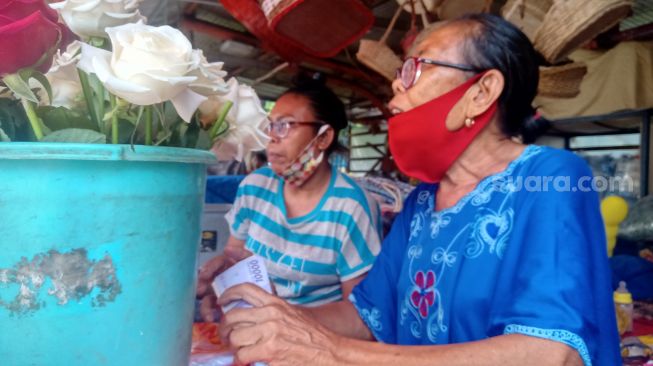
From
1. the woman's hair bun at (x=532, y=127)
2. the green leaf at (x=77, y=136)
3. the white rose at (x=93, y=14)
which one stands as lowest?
the green leaf at (x=77, y=136)

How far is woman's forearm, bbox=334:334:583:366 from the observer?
0.88 metres

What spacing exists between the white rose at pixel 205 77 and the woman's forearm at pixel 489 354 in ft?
1.78

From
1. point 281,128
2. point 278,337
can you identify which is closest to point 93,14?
point 278,337

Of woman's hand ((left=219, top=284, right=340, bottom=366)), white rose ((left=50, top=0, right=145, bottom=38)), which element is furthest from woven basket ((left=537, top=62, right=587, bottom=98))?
white rose ((left=50, top=0, right=145, bottom=38))

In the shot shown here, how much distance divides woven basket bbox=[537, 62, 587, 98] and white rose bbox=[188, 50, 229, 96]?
146 cm

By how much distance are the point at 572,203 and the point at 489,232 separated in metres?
0.19

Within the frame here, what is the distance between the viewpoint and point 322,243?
2.02m

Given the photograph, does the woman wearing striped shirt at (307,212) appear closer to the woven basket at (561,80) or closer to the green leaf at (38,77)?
→ the woven basket at (561,80)

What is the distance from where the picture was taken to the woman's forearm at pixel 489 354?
88 centimetres

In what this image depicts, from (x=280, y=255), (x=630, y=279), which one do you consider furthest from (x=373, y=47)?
(x=630, y=279)

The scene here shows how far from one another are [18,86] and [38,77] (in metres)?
0.04

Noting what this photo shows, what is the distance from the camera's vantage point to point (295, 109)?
2.26m

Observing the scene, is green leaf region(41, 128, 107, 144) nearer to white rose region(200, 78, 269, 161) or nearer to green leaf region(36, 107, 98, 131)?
green leaf region(36, 107, 98, 131)

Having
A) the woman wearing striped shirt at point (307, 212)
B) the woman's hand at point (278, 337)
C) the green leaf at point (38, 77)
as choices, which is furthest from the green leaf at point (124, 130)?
the woman wearing striped shirt at point (307, 212)
